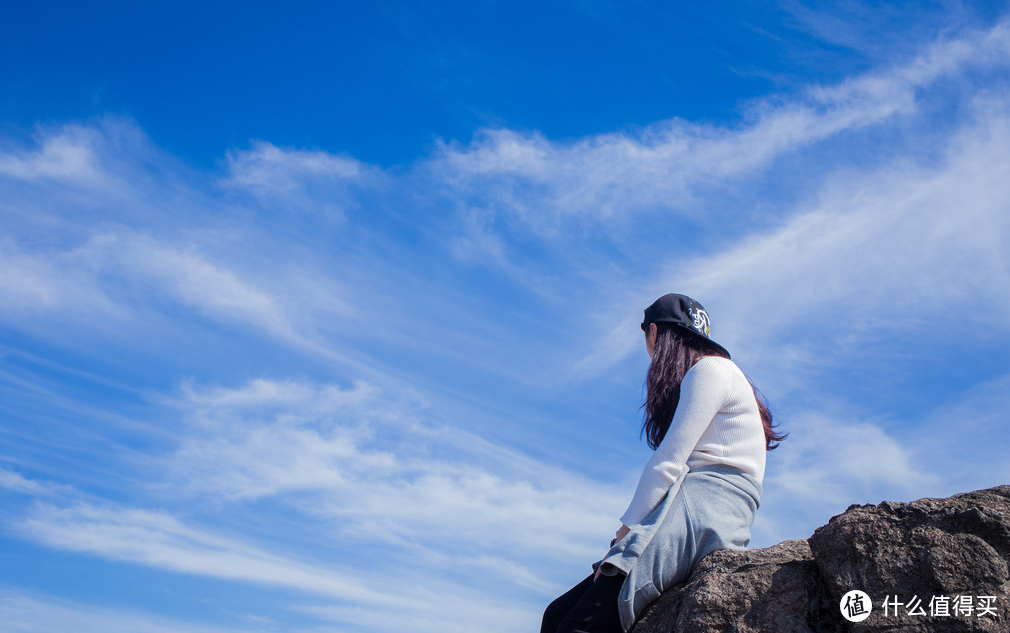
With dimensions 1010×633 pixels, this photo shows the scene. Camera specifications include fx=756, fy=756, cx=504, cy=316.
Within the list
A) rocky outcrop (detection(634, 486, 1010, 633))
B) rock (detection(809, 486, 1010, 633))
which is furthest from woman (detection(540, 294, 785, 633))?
rock (detection(809, 486, 1010, 633))

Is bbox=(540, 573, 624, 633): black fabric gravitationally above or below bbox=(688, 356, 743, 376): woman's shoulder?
below

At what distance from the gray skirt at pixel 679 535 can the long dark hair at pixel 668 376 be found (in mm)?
534

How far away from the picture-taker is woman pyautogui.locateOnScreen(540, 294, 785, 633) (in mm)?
4688

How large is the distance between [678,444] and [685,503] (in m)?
0.38

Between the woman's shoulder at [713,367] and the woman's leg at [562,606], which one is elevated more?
the woman's shoulder at [713,367]

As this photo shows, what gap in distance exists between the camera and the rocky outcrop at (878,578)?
12.5 ft

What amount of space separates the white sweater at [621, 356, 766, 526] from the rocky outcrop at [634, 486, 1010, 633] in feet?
1.84

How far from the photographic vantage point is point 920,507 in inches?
161

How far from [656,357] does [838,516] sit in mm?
1609

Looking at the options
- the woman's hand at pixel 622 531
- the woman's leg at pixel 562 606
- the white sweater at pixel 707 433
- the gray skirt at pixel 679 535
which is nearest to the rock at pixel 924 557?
the gray skirt at pixel 679 535

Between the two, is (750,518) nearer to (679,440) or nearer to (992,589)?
(679,440)

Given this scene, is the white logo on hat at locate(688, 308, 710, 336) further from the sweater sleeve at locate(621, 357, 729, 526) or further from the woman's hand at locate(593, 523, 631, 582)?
the woman's hand at locate(593, 523, 631, 582)
